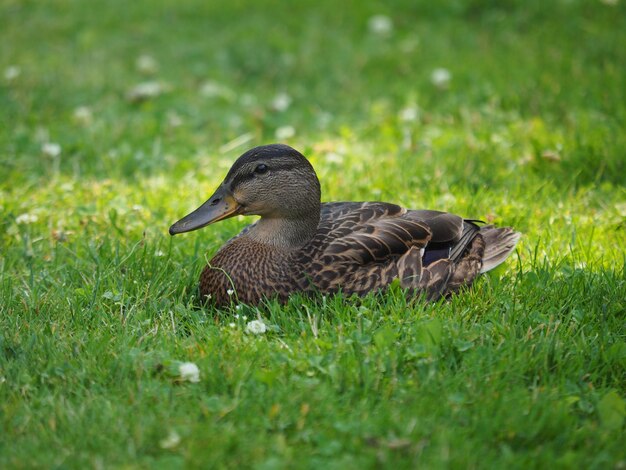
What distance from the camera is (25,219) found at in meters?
4.52

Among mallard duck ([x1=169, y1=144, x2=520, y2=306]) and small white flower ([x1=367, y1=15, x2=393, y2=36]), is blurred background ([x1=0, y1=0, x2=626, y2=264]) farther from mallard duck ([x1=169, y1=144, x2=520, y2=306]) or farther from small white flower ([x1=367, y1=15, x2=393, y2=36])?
mallard duck ([x1=169, y1=144, x2=520, y2=306])

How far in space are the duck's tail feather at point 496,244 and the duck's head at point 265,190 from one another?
3.06 feet

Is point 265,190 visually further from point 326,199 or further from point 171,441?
point 171,441

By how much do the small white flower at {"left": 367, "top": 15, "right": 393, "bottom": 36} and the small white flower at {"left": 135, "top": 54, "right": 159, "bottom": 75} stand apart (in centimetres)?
217

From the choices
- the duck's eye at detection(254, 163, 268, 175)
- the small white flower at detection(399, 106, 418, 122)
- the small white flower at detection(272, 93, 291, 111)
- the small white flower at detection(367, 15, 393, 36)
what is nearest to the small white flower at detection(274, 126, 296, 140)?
the small white flower at detection(272, 93, 291, 111)

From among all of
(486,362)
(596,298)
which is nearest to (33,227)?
(486,362)

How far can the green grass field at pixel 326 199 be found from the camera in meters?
2.79

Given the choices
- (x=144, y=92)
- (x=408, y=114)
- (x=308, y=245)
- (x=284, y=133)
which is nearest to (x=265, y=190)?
(x=308, y=245)

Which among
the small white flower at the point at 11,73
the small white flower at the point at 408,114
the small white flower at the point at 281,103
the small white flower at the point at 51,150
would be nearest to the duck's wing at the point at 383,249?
the small white flower at the point at 408,114

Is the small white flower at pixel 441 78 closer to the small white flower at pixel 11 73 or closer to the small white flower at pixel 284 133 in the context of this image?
the small white flower at pixel 284 133

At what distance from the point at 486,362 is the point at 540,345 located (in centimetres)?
25

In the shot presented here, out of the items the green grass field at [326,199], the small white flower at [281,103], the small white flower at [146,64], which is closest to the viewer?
the green grass field at [326,199]

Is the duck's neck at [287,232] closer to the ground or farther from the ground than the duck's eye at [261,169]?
closer to the ground

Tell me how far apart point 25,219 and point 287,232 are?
→ 1.61m
